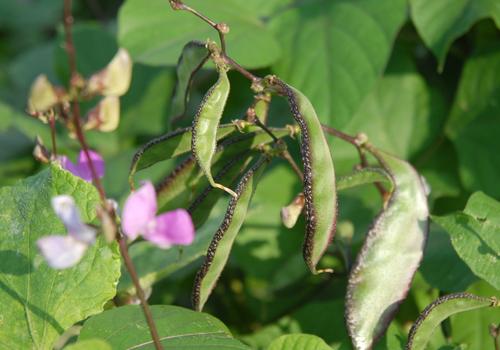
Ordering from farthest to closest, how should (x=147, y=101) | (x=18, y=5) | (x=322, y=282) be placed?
(x=18, y=5) < (x=147, y=101) < (x=322, y=282)

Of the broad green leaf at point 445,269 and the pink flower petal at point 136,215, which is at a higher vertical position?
the pink flower petal at point 136,215

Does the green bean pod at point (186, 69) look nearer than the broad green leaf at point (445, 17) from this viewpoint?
Yes

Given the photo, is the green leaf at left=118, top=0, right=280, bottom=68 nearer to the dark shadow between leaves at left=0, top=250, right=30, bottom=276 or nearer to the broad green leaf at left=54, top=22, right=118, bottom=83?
the broad green leaf at left=54, top=22, right=118, bottom=83

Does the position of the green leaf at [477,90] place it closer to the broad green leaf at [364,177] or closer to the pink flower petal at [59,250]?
the broad green leaf at [364,177]

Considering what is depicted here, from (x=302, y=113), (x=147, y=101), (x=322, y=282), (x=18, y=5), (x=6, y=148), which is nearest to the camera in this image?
(x=302, y=113)

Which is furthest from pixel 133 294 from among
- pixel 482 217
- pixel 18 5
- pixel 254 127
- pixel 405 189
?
pixel 18 5

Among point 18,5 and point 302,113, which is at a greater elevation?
point 302,113

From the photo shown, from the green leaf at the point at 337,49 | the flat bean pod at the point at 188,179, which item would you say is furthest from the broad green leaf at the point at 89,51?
the flat bean pod at the point at 188,179

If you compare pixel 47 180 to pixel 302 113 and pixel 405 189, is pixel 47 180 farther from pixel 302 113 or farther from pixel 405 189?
pixel 405 189
